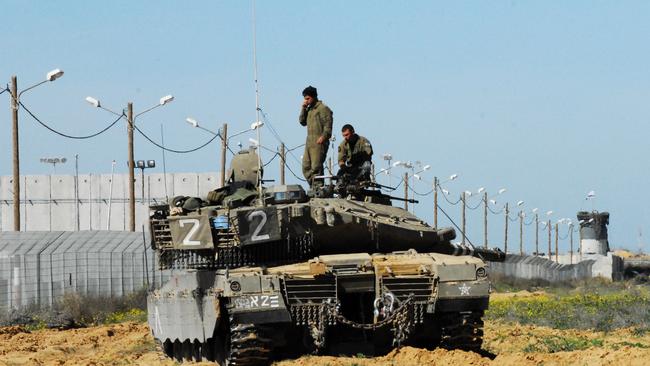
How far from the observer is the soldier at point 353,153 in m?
23.5

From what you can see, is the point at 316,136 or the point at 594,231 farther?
the point at 594,231

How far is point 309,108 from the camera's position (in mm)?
23578

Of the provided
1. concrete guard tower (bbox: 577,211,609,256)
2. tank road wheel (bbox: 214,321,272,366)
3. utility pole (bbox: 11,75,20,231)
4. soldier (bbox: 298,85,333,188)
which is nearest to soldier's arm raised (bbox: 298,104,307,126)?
soldier (bbox: 298,85,333,188)

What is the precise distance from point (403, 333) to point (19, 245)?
65.1ft

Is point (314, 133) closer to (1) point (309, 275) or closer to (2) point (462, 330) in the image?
(1) point (309, 275)

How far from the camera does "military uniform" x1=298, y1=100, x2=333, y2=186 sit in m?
23.3

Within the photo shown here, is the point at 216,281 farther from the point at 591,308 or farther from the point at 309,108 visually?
the point at 591,308

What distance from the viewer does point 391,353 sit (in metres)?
20.4

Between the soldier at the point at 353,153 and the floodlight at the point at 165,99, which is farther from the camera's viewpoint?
the floodlight at the point at 165,99

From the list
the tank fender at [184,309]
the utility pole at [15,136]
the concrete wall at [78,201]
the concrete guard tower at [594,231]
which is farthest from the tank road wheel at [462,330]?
the concrete guard tower at [594,231]

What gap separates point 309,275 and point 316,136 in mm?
3718

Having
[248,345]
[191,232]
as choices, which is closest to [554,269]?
[191,232]

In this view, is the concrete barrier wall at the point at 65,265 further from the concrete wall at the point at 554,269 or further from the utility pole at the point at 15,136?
the concrete wall at the point at 554,269

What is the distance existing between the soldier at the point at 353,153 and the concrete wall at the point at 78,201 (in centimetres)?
5378
